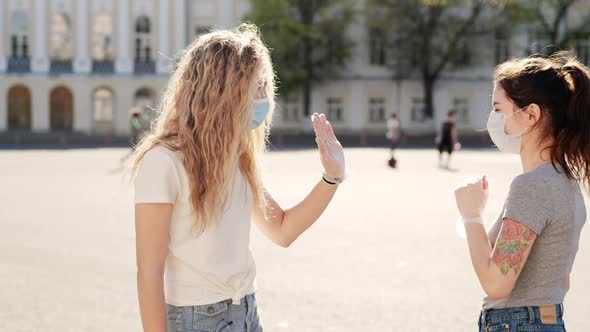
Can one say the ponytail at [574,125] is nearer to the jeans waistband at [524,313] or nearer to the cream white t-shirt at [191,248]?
the jeans waistband at [524,313]

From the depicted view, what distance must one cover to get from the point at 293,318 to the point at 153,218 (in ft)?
13.2

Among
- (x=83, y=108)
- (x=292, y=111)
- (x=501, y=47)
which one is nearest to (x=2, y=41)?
(x=83, y=108)

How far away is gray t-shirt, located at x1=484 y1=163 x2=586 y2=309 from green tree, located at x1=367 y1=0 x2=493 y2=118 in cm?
5479

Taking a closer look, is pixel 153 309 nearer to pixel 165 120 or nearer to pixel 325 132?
pixel 165 120

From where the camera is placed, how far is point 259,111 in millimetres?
2895

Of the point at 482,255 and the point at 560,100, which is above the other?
the point at 560,100

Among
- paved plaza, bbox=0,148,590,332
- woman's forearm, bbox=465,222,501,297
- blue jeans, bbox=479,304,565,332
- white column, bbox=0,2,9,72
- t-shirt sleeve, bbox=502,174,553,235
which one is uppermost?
white column, bbox=0,2,9,72

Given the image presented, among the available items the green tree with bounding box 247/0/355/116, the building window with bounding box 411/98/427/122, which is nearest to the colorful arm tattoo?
the green tree with bounding box 247/0/355/116

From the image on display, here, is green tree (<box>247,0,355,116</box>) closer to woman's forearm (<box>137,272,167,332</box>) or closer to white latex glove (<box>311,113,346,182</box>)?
white latex glove (<box>311,113,346,182</box>)

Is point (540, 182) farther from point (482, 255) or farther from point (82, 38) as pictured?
point (82, 38)

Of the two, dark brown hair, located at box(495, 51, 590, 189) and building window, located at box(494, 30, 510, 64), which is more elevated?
building window, located at box(494, 30, 510, 64)

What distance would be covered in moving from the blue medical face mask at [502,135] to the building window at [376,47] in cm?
5706

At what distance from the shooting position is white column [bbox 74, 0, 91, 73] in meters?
58.0

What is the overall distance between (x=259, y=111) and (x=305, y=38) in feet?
177
